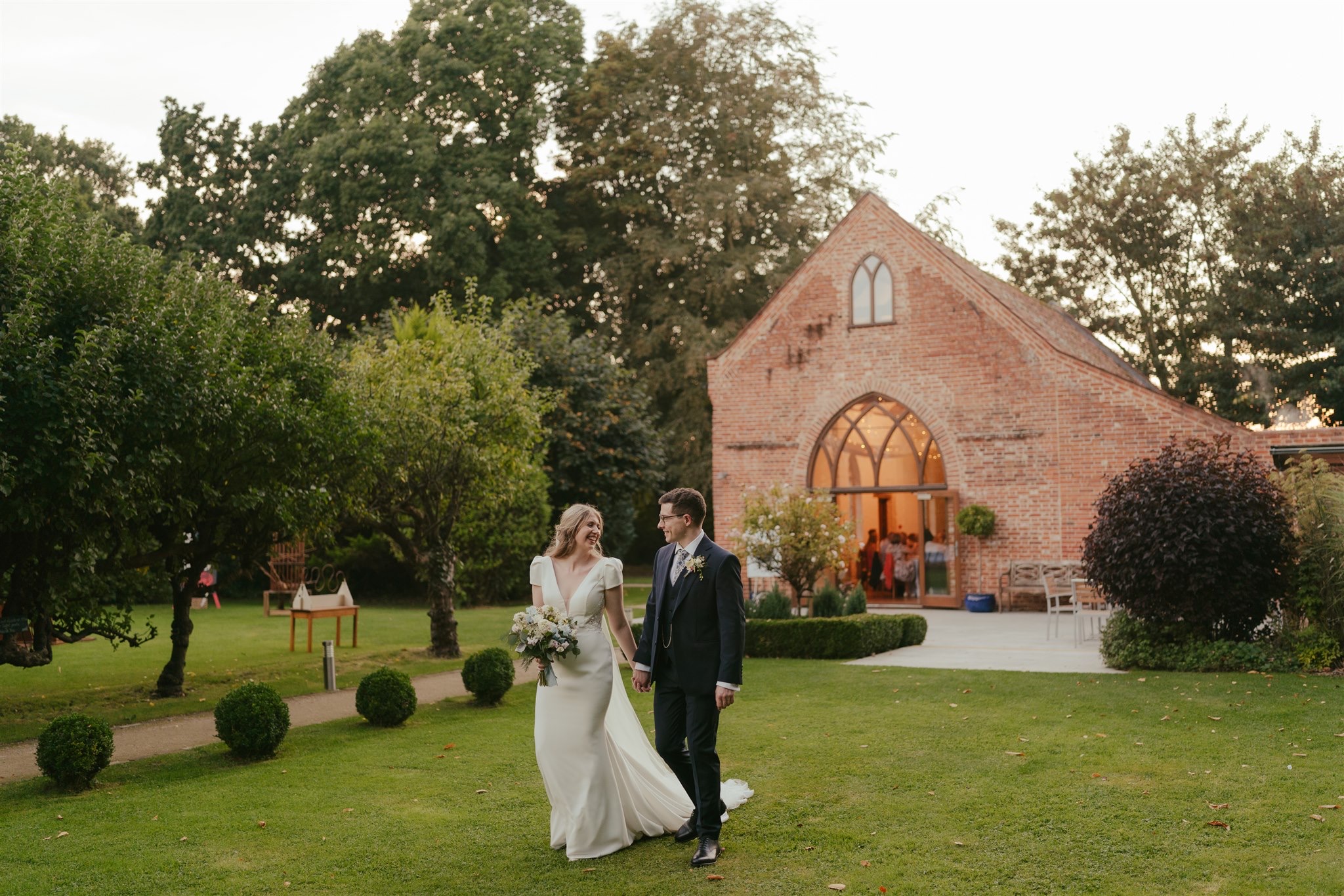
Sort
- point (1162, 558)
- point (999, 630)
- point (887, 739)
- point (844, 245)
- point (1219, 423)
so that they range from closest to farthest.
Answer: point (887, 739)
point (1162, 558)
point (999, 630)
point (1219, 423)
point (844, 245)

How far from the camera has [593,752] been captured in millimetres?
6527

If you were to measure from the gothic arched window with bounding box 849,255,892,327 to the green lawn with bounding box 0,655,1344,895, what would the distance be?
14355mm

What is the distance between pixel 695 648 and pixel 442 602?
10.5 meters

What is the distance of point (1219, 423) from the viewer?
2117 cm

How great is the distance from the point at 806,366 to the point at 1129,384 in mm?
6785

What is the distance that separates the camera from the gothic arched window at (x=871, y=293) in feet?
80.4

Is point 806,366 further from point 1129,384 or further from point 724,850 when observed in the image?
point 724,850

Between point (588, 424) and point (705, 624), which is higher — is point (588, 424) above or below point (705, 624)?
above

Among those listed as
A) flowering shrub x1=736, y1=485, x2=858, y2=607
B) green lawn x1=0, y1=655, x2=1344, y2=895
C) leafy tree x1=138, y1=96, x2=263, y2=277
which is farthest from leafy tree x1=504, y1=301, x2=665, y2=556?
green lawn x1=0, y1=655, x2=1344, y2=895

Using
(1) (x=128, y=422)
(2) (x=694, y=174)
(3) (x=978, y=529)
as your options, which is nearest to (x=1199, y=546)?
(3) (x=978, y=529)

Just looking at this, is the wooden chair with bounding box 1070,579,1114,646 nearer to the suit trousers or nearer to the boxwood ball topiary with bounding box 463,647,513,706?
the boxwood ball topiary with bounding box 463,647,513,706

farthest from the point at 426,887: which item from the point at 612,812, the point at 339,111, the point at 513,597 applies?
the point at 339,111

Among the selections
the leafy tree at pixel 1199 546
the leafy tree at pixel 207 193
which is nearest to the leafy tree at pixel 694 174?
the leafy tree at pixel 207 193

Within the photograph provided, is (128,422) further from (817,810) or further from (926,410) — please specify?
(926,410)
